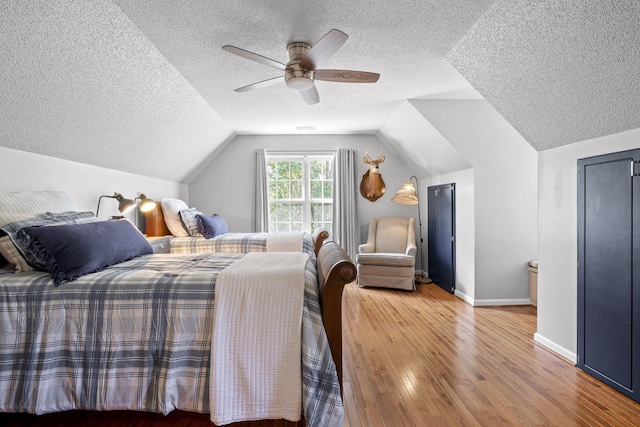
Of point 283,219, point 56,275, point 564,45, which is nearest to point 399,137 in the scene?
point 283,219

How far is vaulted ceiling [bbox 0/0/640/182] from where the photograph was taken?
1.91 m

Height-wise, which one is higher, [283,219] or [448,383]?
[283,219]

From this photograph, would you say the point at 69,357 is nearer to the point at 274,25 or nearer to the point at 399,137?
the point at 274,25

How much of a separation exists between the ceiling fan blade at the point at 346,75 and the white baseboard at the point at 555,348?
2.53 metres

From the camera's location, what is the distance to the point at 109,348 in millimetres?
1725

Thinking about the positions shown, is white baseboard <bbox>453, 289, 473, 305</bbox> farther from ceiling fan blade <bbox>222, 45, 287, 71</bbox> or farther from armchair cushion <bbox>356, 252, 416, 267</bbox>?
ceiling fan blade <bbox>222, 45, 287, 71</bbox>

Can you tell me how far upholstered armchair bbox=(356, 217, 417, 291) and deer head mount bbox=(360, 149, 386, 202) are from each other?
57 centimetres

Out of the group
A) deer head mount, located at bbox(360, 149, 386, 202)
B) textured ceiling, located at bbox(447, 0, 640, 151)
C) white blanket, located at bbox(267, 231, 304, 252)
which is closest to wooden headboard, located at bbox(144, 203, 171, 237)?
white blanket, located at bbox(267, 231, 304, 252)

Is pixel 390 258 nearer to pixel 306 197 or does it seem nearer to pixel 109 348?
pixel 306 197

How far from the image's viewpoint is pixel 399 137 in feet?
16.5

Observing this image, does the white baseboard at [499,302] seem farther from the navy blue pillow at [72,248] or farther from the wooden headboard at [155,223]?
the wooden headboard at [155,223]

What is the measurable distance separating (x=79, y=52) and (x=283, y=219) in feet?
13.3

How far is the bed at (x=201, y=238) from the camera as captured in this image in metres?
3.95

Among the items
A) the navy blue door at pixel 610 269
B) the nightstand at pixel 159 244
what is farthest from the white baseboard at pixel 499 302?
the nightstand at pixel 159 244
